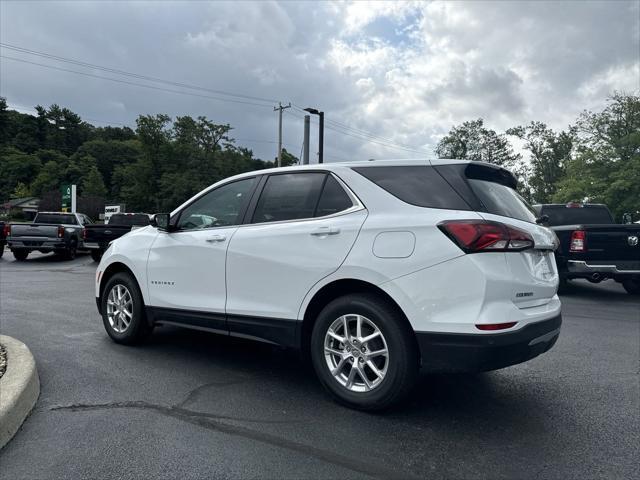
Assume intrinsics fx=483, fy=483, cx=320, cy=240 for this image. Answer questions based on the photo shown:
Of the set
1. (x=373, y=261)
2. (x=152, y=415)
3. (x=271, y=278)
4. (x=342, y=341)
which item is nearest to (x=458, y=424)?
(x=342, y=341)

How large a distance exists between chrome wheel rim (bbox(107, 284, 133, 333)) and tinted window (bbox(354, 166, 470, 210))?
3.01 m

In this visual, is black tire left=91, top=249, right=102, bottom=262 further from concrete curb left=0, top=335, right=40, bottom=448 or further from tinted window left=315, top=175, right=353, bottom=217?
tinted window left=315, top=175, right=353, bottom=217

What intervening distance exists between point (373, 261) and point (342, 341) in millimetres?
636

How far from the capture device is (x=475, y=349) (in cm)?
298

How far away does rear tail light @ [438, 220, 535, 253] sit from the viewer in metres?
3.04

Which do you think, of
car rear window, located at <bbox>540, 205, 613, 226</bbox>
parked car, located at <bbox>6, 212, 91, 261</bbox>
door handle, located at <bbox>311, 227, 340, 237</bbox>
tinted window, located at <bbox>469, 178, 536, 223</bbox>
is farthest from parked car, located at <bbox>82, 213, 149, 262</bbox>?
tinted window, located at <bbox>469, 178, 536, 223</bbox>

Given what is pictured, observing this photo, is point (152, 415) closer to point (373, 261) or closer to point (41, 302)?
point (373, 261)

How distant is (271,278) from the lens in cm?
383

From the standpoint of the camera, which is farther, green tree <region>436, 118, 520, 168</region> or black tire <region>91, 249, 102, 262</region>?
green tree <region>436, 118, 520, 168</region>

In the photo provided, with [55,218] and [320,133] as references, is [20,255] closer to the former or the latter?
[55,218]

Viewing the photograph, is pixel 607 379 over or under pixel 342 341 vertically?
under

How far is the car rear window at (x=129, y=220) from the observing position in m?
17.8

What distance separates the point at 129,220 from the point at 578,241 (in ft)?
49.2

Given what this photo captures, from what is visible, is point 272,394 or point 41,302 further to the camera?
point 41,302
